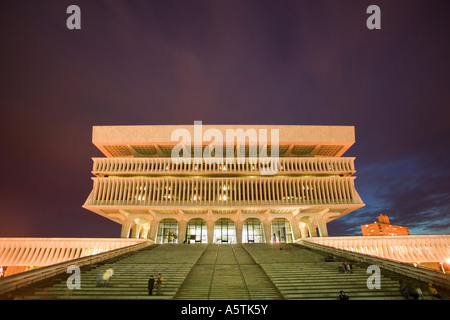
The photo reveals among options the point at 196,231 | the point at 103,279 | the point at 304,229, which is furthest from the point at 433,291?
the point at 304,229

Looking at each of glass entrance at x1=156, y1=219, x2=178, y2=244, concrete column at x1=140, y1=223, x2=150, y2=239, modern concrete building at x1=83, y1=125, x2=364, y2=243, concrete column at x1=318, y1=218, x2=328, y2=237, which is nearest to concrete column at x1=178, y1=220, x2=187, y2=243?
modern concrete building at x1=83, y1=125, x2=364, y2=243

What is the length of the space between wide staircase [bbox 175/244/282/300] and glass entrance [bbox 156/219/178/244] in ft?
93.8

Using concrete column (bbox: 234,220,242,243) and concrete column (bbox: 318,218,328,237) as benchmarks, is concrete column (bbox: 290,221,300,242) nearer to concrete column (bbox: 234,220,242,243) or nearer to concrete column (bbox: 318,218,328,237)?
concrete column (bbox: 318,218,328,237)

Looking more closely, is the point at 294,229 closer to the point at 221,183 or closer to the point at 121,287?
the point at 221,183

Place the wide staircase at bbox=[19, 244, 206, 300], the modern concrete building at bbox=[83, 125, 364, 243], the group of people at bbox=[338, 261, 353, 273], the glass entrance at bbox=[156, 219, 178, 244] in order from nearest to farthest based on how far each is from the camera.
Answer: the wide staircase at bbox=[19, 244, 206, 300] < the group of people at bbox=[338, 261, 353, 273] < the modern concrete building at bbox=[83, 125, 364, 243] < the glass entrance at bbox=[156, 219, 178, 244]

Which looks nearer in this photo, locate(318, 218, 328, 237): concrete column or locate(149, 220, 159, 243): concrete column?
locate(318, 218, 328, 237): concrete column

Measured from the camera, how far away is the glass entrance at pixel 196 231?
1732 inches

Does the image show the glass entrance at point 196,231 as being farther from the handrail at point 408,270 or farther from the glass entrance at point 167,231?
the handrail at point 408,270

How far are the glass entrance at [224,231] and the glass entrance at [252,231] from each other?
2.00 meters

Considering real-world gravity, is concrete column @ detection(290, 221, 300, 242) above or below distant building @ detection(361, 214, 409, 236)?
below

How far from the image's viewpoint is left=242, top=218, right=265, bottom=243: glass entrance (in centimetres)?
4394

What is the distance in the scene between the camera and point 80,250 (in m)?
32.6

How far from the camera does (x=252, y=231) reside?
44719 mm
